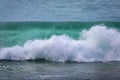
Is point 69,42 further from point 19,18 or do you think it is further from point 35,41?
point 19,18

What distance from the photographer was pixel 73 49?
16.3 m

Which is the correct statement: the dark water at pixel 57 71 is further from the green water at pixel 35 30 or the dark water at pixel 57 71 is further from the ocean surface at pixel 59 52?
the green water at pixel 35 30

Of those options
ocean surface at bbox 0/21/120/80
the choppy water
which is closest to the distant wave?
ocean surface at bbox 0/21/120/80

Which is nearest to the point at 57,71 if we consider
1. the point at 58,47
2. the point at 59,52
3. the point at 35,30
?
the point at 59,52

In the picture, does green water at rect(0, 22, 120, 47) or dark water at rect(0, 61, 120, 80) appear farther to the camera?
green water at rect(0, 22, 120, 47)

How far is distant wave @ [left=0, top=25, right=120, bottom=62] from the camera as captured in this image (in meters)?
15.7

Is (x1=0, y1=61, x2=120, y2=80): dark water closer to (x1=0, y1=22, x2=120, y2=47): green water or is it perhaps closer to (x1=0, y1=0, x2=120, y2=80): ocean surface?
(x1=0, y1=0, x2=120, y2=80): ocean surface

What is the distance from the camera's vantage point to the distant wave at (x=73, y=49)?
15.7 meters

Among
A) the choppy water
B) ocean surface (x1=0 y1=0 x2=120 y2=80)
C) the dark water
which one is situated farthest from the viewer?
the choppy water

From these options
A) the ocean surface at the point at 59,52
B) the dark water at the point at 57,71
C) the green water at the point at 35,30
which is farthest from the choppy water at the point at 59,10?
the dark water at the point at 57,71

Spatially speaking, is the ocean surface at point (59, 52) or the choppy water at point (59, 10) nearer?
the ocean surface at point (59, 52)

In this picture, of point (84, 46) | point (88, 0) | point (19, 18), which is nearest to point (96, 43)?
point (84, 46)

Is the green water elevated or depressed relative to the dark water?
depressed

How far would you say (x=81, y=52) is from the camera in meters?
16.1
